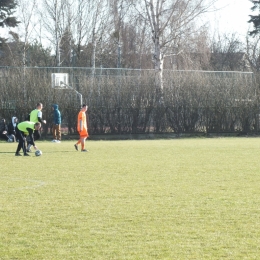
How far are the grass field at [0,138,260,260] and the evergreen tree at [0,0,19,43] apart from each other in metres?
33.8

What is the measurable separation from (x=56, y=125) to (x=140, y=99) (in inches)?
231

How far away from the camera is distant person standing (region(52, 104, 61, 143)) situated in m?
32.1

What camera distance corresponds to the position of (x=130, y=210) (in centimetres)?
1040

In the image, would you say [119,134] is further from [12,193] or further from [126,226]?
[126,226]

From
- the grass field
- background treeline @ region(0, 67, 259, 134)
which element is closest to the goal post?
background treeline @ region(0, 67, 259, 134)

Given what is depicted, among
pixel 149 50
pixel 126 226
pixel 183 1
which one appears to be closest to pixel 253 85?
pixel 183 1

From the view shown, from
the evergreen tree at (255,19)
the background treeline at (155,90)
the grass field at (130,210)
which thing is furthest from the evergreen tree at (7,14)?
the grass field at (130,210)

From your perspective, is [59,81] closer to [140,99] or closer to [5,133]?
[140,99]

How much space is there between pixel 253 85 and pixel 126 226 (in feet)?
98.6

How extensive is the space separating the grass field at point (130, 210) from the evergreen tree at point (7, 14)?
111 feet

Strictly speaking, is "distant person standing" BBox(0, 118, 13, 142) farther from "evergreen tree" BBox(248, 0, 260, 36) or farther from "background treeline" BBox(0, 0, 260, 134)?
"evergreen tree" BBox(248, 0, 260, 36)

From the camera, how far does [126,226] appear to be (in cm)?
910

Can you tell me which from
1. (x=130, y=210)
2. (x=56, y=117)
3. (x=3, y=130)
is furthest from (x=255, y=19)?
(x=130, y=210)

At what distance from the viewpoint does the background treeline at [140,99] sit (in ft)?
115
